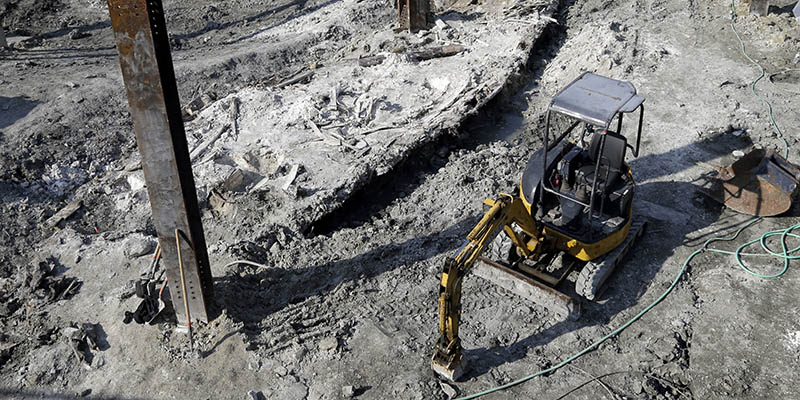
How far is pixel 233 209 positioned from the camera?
1102 cm

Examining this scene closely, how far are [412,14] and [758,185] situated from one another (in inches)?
382

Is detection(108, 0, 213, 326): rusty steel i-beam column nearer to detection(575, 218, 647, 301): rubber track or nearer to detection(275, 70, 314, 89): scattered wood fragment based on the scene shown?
detection(575, 218, 647, 301): rubber track

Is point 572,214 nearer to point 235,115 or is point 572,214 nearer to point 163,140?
point 163,140

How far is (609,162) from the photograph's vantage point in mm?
8617

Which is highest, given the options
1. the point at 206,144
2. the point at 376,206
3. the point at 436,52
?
the point at 436,52

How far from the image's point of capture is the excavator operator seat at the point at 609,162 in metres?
8.75

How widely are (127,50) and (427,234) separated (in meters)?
5.34

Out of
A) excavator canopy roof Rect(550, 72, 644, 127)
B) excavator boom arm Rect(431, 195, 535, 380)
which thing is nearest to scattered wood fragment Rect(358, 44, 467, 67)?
excavator canopy roof Rect(550, 72, 644, 127)

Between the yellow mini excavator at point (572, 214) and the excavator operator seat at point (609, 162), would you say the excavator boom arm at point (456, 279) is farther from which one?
the excavator operator seat at point (609, 162)

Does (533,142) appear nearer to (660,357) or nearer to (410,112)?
(410,112)

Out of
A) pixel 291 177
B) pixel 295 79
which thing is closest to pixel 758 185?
pixel 291 177

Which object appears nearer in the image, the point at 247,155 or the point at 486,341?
the point at 486,341

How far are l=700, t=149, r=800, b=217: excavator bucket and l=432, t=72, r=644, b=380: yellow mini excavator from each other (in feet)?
6.89

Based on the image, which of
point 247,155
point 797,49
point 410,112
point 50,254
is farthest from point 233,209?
point 797,49
